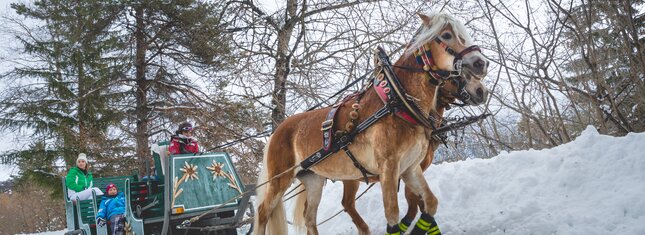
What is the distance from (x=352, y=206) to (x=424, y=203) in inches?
52.0

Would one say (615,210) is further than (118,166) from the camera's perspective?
No

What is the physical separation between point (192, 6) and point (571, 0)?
1092 cm

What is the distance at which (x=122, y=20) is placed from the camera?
45.9 feet

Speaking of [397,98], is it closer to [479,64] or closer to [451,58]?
[451,58]

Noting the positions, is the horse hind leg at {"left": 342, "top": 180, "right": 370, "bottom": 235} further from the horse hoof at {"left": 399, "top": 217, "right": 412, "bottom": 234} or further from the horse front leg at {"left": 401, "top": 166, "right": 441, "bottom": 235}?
the horse front leg at {"left": 401, "top": 166, "right": 441, "bottom": 235}

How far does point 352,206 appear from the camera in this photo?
459 centimetres

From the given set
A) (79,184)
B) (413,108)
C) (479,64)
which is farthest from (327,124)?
(79,184)

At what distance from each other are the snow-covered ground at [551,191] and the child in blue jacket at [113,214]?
2.79m

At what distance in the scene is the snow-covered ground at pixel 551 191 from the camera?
3266mm

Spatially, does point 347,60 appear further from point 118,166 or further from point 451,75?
point 118,166

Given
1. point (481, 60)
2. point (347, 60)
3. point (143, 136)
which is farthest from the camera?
point (143, 136)

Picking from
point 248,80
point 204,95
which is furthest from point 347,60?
point 204,95

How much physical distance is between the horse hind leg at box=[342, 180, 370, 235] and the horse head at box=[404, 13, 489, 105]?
5.72ft

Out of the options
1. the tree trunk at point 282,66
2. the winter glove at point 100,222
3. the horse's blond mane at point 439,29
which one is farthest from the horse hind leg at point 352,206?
the tree trunk at point 282,66
